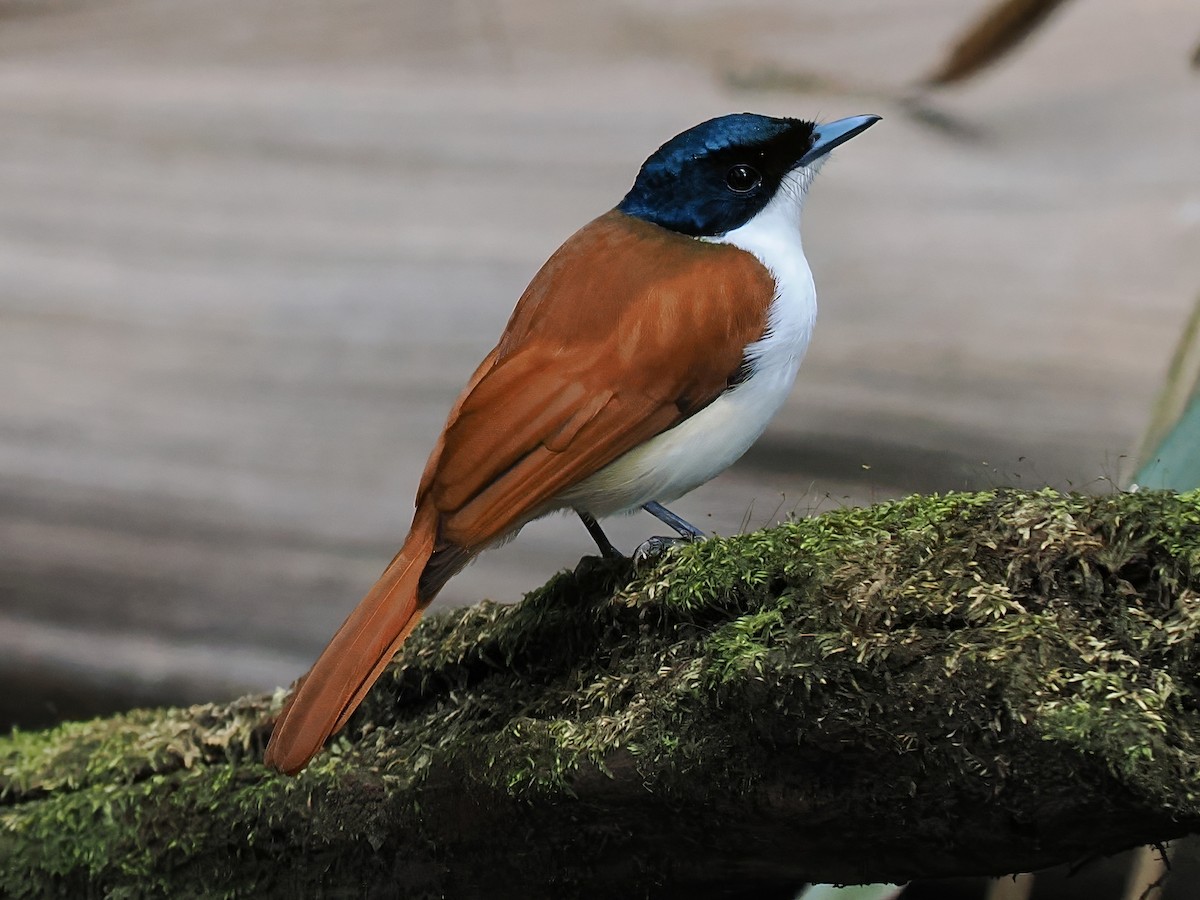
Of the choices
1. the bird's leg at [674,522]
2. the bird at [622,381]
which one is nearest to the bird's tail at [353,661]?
the bird at [622,381]

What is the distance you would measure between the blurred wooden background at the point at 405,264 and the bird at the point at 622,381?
1.06 metres

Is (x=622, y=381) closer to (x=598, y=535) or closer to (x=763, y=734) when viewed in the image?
(x=598, y=535)

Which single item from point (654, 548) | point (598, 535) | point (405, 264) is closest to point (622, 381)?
point (654, 548)

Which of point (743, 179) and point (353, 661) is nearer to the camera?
point (353, 661)

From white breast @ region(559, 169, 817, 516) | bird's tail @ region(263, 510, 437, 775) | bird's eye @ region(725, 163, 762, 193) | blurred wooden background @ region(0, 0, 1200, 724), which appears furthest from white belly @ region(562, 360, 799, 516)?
blurred wooden background @ region(0, 0, 1200, 724)

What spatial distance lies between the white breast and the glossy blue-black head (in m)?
0.12

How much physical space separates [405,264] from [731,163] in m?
1.54

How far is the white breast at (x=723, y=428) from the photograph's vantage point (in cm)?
166

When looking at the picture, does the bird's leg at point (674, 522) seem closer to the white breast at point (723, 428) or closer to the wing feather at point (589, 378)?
the white breast at point (723, 428)

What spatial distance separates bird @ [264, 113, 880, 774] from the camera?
1.52 metres

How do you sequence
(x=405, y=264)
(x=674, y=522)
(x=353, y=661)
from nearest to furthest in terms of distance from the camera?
(x=353, y=661) < (x=674, y=522) < (x=405, y=264)

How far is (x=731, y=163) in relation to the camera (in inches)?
74.6

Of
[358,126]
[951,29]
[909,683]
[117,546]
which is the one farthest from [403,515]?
[909,683]

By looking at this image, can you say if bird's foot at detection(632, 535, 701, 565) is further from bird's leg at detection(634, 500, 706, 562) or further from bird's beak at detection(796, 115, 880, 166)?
bird's beak at detection(796, 115, 880, 166)
